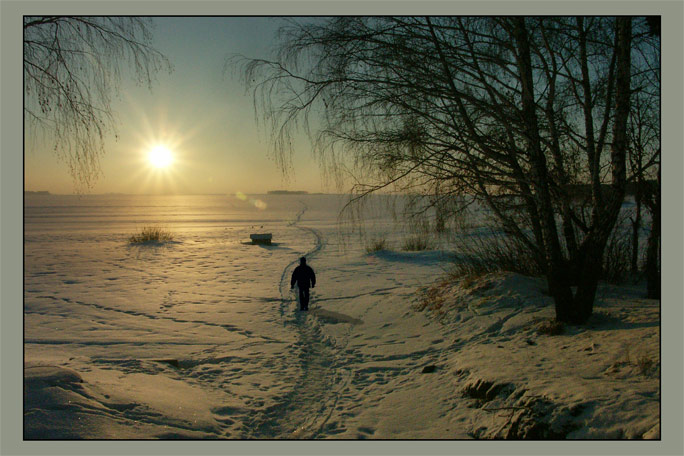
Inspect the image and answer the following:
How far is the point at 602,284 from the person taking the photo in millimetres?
8625

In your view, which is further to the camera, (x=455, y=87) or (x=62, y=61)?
(x=455, y=87)

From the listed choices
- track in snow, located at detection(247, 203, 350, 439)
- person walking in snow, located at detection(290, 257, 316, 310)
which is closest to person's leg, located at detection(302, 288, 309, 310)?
person walking in snow, located at detection(290, 257, 316, 310)

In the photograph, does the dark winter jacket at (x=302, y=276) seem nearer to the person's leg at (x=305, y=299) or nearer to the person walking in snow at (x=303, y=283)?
the person walking in snow at (x=303, y=283)

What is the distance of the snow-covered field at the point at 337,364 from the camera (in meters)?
3.90

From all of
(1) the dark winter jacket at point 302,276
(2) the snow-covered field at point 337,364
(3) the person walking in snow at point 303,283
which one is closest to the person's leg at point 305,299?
(3) the person walking in snow at point 303,283

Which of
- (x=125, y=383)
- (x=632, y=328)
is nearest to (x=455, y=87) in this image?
(x=632, y=328)

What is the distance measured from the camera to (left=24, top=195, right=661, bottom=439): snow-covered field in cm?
390

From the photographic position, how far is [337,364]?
248 inches

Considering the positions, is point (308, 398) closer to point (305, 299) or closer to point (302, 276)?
point (305, 299)

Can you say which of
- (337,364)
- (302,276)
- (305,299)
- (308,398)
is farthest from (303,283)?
(308,398)

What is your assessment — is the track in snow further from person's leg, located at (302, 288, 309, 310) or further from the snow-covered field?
person's leg, located at (302, 288, 309, 310)

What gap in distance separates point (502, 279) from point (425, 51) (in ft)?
16.3

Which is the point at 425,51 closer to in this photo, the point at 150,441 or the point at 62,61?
the point at 62,61

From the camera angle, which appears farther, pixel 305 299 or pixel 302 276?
pixel 302 276
